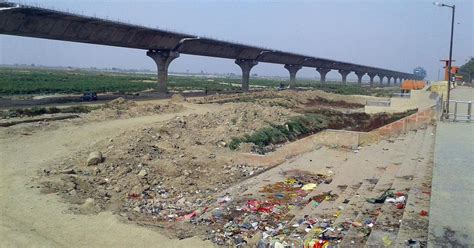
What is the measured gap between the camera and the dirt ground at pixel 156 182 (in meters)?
8.98

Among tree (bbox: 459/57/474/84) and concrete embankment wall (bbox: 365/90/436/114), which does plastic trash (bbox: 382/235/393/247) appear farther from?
tree (bbox: 459/57/474/84)

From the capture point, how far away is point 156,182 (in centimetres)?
1352

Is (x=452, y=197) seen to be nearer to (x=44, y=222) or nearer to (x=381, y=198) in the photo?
(x=381, y=198)

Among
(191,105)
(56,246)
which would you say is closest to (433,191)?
(56,246)

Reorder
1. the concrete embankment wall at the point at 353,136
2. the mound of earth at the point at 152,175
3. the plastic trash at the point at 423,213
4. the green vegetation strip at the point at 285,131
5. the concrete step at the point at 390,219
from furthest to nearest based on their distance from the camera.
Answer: the green vegetation strip at the point at 285,131, the concrete embankment wall at the point at 353,136, the mound of earth at the point at 152,175, the plastic trash at the point at 423,213, the concrete step at the point at 390,219

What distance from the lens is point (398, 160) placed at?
14.7 metres

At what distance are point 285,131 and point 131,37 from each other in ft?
73.0

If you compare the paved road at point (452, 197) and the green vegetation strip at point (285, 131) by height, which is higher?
the paved road at point (452, 197)

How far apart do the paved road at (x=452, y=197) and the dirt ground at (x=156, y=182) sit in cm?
41

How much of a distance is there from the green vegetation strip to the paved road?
10.4m

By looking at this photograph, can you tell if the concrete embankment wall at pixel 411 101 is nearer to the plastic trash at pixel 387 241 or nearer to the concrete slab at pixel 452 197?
the concrete slab at pixel 452 197

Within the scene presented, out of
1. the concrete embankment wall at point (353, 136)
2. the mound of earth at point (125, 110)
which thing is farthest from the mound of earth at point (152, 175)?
the mound of earth at point (125, 110)

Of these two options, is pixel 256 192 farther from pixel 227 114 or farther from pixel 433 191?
pixel 227 114

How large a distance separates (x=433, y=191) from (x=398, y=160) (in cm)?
720
